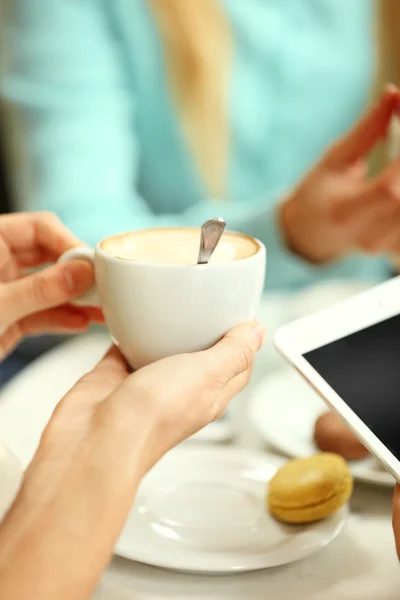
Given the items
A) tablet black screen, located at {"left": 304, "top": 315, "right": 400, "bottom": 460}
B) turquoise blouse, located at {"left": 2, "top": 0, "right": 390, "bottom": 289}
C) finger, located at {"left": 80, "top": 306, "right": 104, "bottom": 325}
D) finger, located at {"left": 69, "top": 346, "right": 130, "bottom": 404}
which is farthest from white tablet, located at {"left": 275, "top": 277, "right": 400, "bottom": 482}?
turquoise blouse, located at {"left": 2, "top": 0, "right": 390, "bottom": 289}

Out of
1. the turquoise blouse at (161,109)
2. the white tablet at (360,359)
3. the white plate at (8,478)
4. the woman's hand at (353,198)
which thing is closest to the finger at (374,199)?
the woman's hand at (353,198)

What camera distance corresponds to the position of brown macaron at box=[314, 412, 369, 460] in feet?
1.88

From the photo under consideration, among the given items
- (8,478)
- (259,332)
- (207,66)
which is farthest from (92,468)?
(207,66)

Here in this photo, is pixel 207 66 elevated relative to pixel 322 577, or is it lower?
elevated

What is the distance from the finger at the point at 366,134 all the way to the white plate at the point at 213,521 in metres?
0.43

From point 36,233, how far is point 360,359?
350mm

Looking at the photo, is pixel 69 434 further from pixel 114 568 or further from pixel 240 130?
pixel 240 130

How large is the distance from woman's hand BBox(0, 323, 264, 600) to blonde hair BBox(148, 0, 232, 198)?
902mm

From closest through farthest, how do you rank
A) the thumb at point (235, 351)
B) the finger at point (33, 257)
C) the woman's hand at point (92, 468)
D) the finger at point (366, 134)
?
the woman's hand at point (92, 468) → the thumb at point (235, 351) → the finger at point (33, 257) → the finger at point (366, 134)

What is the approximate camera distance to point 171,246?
20.7 inches

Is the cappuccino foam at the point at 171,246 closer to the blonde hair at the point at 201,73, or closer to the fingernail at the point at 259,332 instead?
the fingernail at the point at 259,332

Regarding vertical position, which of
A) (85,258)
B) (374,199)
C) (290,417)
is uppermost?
(85,258)

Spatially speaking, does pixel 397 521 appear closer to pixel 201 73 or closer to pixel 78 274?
pixel 78 274

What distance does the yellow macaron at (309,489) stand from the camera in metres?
0.51
